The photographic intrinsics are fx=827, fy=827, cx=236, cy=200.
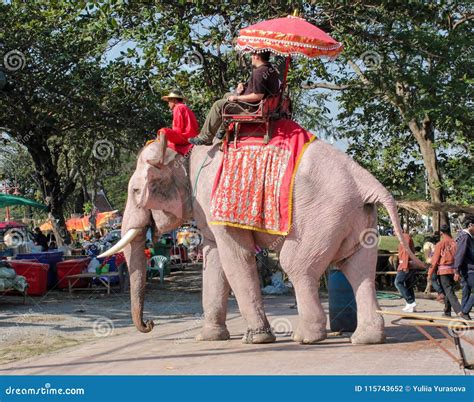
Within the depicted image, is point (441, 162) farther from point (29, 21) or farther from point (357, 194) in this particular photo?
point (357, 194)

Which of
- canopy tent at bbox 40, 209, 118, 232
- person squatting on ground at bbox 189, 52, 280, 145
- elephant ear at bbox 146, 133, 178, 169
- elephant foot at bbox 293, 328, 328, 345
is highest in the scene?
person squatting on ground at bbox 189, 52, 280, 145

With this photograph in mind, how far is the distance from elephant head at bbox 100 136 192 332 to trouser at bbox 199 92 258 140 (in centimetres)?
49

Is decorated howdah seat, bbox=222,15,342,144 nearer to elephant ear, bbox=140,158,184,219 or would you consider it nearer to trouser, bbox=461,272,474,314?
elephant ear, bbox=140,158,184,219

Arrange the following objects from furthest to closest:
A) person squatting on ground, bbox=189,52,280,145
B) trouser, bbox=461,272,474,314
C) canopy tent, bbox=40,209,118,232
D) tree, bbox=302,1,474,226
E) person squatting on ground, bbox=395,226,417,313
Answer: canopy tent, bbox=40,209,118,232 → tree, bbox=302,1,474,226 → person squatting on ground, bbox=395,226,417,313 → trouser, bbox=461,272,474,314 → person squatting on ground, bbox=189,52,280,145

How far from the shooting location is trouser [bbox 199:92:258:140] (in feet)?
32.2

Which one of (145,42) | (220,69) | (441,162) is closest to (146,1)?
(145,42)

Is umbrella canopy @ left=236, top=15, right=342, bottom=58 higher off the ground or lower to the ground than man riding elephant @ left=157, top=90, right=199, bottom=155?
higher

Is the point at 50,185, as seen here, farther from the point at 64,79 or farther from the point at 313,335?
the point at 313,335

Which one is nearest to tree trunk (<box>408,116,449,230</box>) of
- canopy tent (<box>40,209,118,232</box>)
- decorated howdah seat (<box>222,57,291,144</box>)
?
decorated howdah seat (<box>222,57,291,144</box>)

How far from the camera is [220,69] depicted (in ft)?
64.3

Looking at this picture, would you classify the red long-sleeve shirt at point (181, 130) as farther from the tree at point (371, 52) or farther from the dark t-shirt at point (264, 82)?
the tree at point (371, 52)

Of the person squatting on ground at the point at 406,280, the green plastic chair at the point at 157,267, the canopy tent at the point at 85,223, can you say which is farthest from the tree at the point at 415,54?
the canopy tent at the point at 85,223

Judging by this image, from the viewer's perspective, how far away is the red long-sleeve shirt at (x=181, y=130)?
10.5 metres

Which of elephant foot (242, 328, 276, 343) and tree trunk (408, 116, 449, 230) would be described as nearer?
elephant foot (242, 328, 276, 343)
